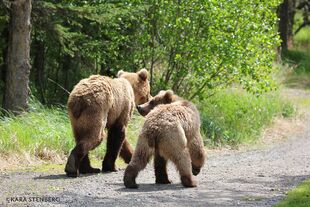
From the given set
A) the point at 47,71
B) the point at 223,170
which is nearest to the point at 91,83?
the point at 223,170

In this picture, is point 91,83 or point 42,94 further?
point 42,94

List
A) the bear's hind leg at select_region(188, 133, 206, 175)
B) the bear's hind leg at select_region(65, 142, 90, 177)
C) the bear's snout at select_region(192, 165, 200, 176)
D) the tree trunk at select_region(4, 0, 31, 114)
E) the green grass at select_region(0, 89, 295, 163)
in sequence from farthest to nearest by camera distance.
A: the tree trunk at select_region(4, 0, 31, 114) → the green grass at select_region(0, 89, 295, 163) → the bear's hind leg at select_region(65, 142, 90, 177) → the bear's snout at select_region(192, 165, 200, 176) → the bear's hind leg at select_region(188, 133, 206, 175)

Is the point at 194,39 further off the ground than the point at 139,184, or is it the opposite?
the point at 194,39

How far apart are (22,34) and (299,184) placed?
247 inches

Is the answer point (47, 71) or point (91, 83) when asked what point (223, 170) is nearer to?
point (91, 83)

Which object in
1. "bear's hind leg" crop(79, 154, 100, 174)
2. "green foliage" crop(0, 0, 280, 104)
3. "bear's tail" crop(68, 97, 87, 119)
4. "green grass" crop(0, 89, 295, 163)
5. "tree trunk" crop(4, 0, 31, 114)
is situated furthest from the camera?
"green foliage" crop(0, 0, 280, 104)

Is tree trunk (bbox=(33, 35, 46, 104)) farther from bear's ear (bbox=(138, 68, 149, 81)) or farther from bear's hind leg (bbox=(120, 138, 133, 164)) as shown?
bear's hind leg (bbox=(120, 138, 133, 164))

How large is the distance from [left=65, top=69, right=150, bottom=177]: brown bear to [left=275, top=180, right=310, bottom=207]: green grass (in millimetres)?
3083

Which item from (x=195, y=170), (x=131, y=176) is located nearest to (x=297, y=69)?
(x=195, y=170)

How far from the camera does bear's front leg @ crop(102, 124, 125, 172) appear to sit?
12133 mm

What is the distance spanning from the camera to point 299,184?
11.0 metres

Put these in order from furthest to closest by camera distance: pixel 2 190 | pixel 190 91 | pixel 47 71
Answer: pixel 47 71 < pixel 190 91 < pixel 2 190

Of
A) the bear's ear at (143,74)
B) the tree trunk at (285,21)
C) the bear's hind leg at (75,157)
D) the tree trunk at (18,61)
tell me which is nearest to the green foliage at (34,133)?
the tree trunk at (18,61)

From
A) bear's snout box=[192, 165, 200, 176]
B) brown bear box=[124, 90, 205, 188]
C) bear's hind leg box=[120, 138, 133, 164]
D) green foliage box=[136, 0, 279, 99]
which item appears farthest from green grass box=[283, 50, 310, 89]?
brown bear box=[124, 90, 205, 188]
